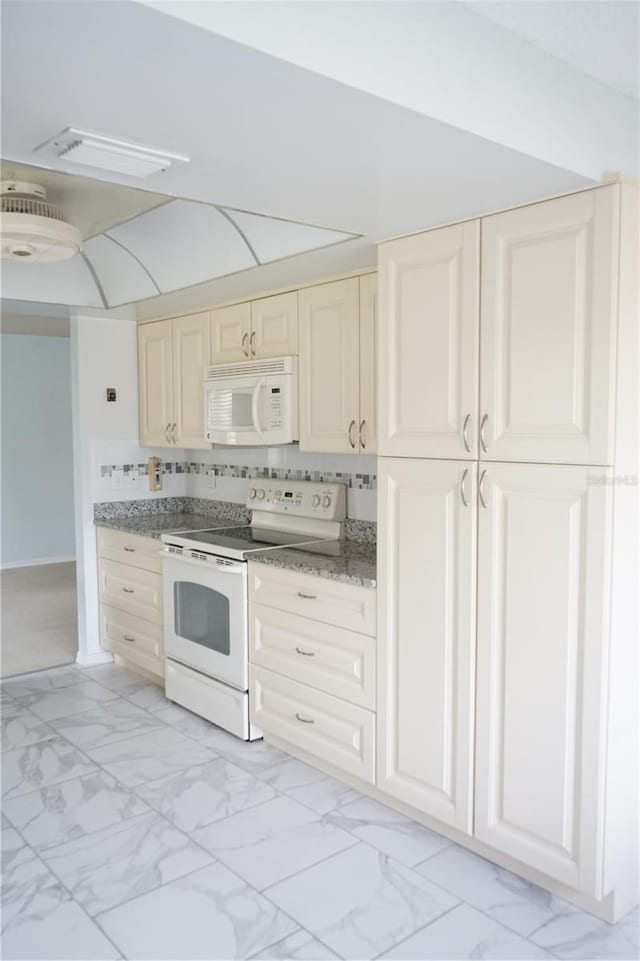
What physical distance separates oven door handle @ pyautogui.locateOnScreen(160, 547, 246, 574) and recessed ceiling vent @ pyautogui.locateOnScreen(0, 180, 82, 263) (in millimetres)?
1525

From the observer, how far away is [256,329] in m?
3.72

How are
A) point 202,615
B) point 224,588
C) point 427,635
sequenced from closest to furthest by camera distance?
point 427,635 < point 224,588 < point 202,615

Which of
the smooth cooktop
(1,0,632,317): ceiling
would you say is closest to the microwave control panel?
the smooth cooktop

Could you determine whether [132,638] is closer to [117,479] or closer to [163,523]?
[163,523]

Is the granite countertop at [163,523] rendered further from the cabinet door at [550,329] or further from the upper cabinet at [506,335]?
the cabinet door at [550,329]

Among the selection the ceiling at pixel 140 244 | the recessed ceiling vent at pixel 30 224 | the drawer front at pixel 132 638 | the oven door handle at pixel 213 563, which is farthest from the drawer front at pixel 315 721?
the recessed ceiling vent at pixel 30 224

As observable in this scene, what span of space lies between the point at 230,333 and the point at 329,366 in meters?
0.84

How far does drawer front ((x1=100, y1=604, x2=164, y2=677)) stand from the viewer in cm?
416

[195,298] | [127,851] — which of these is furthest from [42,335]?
[127,851]

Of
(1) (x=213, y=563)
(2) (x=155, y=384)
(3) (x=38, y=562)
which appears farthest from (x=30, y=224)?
(3) (x=38, y=562)

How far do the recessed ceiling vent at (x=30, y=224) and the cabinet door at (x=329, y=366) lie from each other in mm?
1062

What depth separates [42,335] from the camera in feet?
24.0

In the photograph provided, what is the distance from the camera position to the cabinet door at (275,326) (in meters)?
3.50

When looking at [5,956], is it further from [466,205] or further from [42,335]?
[42,335]
